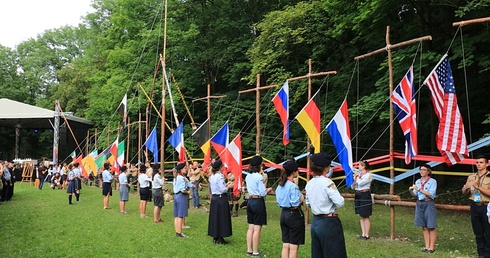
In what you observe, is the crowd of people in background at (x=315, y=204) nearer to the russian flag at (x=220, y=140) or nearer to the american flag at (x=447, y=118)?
the american flag at (x=447, y=118)

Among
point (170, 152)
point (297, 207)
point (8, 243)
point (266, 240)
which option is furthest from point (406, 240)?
point (170, 152)

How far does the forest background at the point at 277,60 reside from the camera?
1544cm

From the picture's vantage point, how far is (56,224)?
12.0 meters

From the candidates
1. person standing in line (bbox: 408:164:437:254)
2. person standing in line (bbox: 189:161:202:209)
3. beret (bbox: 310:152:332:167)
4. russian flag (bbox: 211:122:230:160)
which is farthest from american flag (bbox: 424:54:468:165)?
person standing in line (bbox: 189:161:202:209)

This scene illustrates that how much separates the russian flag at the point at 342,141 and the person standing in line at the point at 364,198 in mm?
321

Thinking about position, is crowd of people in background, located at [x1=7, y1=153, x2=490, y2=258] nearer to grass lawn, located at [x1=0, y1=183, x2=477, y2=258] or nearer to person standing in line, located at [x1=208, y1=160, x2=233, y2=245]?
person standing in line, located at [x1=208, y1=160, x2=233, y2=245]

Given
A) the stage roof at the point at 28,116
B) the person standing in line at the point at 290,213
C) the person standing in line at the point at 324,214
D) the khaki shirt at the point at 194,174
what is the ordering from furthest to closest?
the stage roof at the point at 28,116
the khaki shirt at the point at 194,174
the person standing in line at the point at 290,213
the person standing in line at the point at 324,214

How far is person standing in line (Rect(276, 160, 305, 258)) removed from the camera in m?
6.63

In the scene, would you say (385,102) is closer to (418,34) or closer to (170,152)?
(418,34)

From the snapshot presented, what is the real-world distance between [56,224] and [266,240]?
20.8 ft

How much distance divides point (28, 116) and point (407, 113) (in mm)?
35136

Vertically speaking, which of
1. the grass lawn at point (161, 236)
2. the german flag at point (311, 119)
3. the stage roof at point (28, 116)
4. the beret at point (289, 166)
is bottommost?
the grass lawn at point (161, 236)

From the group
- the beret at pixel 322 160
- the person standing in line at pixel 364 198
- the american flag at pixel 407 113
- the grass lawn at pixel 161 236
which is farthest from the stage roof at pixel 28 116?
the beret at pixel 322 160

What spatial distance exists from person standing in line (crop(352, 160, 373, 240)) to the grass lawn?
328 mm
